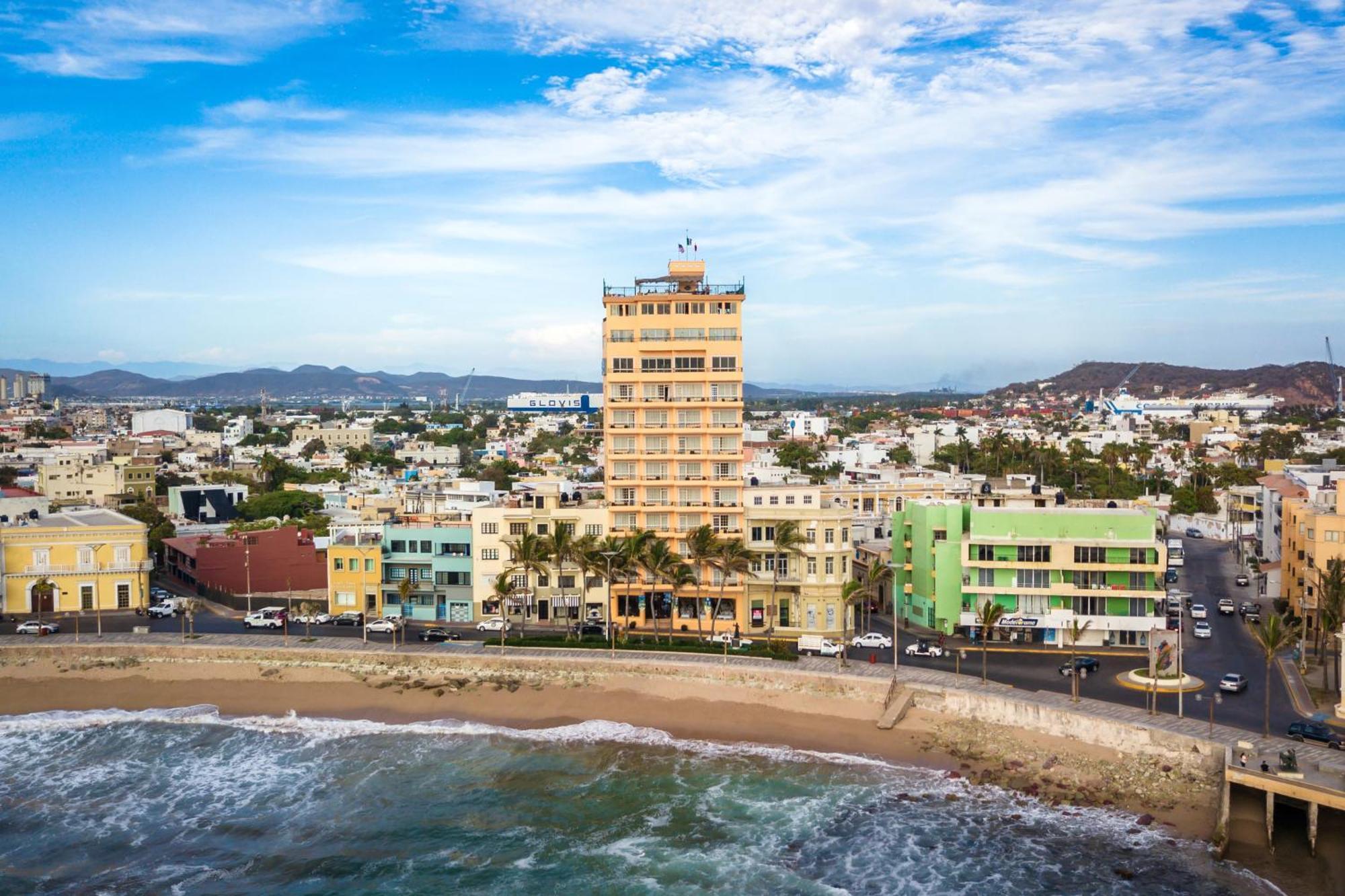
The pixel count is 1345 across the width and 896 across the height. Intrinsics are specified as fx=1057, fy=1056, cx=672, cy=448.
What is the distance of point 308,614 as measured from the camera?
2719 inches

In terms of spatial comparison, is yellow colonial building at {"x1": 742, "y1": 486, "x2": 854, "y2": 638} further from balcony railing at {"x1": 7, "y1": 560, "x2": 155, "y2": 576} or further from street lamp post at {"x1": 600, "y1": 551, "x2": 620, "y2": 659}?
balcony railing at {"x1": 7, "y1": 560, "x2": 155, "y2": 576}

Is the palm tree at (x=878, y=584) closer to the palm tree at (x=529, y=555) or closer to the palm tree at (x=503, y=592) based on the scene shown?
the palm tree at (x=529, y=555)

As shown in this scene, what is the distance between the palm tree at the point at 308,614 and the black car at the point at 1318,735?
55042mm

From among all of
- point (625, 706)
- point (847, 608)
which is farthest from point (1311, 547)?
point (625, 706)

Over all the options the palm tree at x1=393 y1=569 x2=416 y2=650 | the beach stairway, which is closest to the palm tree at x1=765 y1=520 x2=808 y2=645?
the beach stairway

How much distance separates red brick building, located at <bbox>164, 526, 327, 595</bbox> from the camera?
82.8 metres

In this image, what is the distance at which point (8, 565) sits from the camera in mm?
74812

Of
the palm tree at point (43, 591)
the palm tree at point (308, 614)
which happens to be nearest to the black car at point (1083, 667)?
the palm tree at point (308, 614)

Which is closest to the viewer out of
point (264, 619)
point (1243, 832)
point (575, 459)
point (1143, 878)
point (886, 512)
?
point (1143, 878)

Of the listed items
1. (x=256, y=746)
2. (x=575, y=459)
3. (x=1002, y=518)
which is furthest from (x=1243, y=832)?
(x=575, y=459)

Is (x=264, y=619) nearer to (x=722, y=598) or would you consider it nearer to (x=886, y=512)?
(x=722, y=598)

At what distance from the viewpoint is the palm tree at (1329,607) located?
188 ft

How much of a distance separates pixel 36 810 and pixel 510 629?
99.3 feet

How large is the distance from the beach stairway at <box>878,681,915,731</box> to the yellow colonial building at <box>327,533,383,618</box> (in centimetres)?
3740
